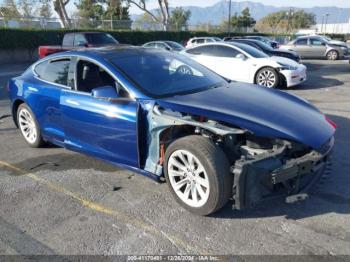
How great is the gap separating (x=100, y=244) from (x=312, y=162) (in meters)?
2.07

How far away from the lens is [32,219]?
3803 millimetres

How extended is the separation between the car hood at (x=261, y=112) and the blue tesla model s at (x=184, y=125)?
1cm

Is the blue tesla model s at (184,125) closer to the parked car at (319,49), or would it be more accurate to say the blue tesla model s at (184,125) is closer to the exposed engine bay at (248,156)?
the exposed engine bay at (248,156)

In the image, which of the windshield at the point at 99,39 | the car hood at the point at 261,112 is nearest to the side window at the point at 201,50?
the windshield at the point at 99,39

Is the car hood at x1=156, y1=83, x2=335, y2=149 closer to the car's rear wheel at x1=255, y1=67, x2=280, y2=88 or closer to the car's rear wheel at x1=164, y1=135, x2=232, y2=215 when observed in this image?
the car's rear wheel at x1=164, y1=135, x2=232, y2=215

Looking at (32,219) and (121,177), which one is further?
(121,177)

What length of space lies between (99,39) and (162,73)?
12.5m

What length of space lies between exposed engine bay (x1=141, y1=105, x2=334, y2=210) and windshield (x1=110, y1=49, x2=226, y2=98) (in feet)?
1.50

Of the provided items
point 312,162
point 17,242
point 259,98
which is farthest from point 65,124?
point 312,162

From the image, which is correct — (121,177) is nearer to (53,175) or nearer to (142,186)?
(142,186)

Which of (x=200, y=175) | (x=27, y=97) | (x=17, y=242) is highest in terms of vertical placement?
(x=27, y=97)

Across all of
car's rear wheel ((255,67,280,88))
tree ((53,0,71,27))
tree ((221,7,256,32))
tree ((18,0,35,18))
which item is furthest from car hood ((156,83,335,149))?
tree ((221,7,256,32))

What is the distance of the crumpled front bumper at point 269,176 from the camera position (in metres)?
3.34

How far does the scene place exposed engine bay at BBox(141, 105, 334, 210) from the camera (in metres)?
3.37
